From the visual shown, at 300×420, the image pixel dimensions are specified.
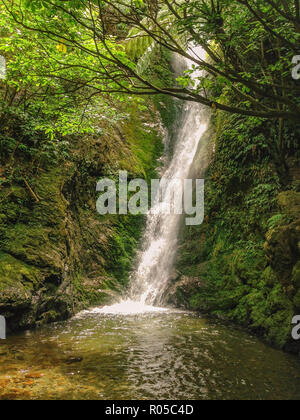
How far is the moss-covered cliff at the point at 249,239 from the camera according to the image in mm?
5645

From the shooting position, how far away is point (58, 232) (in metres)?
7.76

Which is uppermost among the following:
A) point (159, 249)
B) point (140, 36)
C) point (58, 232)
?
point (140, 36)

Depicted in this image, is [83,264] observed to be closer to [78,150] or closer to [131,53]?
[78,150]

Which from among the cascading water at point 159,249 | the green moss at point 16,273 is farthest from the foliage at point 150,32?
the cascading water at point 159,249

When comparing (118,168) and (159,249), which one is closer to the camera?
(159,249)

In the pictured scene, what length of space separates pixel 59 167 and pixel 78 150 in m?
1.42

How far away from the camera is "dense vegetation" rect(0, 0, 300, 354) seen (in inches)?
171

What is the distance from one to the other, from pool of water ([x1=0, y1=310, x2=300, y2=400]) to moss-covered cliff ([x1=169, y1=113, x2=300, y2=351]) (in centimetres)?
81

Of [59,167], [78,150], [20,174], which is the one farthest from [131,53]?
[20,174]

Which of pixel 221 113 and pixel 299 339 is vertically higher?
pixel 221 113

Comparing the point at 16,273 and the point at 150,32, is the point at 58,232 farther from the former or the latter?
the point at 150,32

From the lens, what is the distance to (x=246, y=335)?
624 cm

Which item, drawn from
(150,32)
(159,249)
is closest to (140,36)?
(150,32)

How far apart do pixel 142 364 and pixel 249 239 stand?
4523mm
